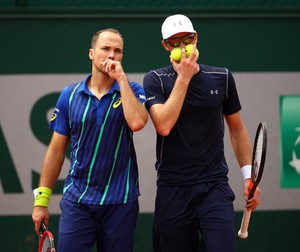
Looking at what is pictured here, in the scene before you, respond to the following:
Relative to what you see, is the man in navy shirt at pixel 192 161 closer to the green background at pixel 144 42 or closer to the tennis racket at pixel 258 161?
the tennis racket at pixel 258 161

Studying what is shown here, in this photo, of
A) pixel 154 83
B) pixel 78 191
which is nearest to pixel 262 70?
pixel 154 83

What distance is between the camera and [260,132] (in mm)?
4582

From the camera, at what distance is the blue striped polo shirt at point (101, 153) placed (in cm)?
436

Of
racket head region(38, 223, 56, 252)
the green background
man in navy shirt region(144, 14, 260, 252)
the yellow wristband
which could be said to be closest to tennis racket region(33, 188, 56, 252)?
racket head region(38, 223, 56, 252)

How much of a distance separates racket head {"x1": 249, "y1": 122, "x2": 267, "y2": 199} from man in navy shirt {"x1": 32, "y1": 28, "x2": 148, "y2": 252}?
2.15 ft

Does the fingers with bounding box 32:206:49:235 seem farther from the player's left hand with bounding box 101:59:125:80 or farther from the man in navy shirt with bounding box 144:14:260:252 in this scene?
the player's left hand with bounding box 101:59:125:80

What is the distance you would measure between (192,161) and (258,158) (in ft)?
1.22

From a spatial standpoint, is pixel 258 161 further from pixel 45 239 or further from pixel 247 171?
pixel 45 239

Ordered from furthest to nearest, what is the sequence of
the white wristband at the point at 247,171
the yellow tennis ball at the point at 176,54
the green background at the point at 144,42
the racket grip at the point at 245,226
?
the green background at the point at 144,42, the white wristband at the point at 247,171, the racket grip at the point at 245,226, the yellow tennis ball at the point at 176,54

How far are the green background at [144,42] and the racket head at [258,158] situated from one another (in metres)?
1.79

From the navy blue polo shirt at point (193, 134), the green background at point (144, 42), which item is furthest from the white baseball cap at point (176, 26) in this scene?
the green background at point (144, 42)

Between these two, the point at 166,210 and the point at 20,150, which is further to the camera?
the point at 20,150

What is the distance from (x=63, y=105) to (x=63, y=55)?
71.7 inches

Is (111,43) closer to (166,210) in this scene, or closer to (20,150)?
(166,210)
